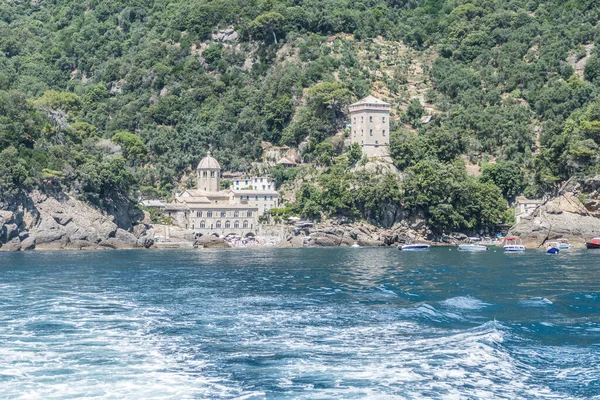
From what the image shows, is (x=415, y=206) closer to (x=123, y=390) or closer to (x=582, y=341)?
(x=582, y=341)

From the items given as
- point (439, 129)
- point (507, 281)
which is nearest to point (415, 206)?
point (439, 129)

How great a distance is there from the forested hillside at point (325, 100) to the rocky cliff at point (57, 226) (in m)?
2.42

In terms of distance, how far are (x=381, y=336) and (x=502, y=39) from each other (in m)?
148

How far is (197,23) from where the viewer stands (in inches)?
7318

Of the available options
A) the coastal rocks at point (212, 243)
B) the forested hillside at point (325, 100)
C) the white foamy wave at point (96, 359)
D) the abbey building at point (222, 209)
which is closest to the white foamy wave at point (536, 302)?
the white foamy wave at point (96, 359)

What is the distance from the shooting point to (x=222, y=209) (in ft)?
427

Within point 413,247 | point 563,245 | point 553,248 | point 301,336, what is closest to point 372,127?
point 413,247

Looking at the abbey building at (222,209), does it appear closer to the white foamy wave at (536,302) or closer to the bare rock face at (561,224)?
the bare rock face at (561,224)

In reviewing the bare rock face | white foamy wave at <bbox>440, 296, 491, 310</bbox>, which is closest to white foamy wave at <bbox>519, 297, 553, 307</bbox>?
white foamy wave at <bbox>440, 296, 491, 310</bbox>

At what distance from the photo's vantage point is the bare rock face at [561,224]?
106 metres

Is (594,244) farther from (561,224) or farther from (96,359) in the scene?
(96,359)

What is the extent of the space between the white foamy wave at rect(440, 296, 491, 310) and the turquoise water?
2.7 inches

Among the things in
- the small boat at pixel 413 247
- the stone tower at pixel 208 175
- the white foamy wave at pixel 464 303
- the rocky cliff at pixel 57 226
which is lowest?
the white foamy wave at pixel 464 303

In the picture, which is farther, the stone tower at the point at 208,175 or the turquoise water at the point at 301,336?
the stone tower at the point at 208,175
